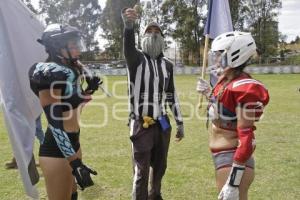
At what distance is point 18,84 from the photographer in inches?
160

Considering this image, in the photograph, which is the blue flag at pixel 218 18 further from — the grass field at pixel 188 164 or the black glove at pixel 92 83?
the black glove at pixel 92 83

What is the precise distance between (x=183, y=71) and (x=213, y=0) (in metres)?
41.8

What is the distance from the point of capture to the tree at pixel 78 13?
237 ft

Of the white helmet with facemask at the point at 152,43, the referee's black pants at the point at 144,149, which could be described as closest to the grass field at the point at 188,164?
the referee's black pants at the point at 144,149

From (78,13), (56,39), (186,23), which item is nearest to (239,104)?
(56,39)

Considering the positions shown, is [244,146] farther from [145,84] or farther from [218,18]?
[218,18]

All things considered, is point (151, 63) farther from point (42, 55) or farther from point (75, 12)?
point (75, 12)

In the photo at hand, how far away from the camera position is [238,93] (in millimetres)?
3283

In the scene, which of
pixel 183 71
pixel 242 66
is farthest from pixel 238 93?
pixel 183 71

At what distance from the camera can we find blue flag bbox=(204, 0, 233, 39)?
6.38 m

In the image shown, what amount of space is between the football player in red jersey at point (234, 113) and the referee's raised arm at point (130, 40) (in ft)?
3.68

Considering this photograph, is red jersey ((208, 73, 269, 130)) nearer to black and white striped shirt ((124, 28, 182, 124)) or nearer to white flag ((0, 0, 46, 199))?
black and white striped shirt ((124, 28, 182, 124))

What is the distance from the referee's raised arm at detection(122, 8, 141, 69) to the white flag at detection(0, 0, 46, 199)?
39.2 inches

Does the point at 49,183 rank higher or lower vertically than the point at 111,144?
higher
